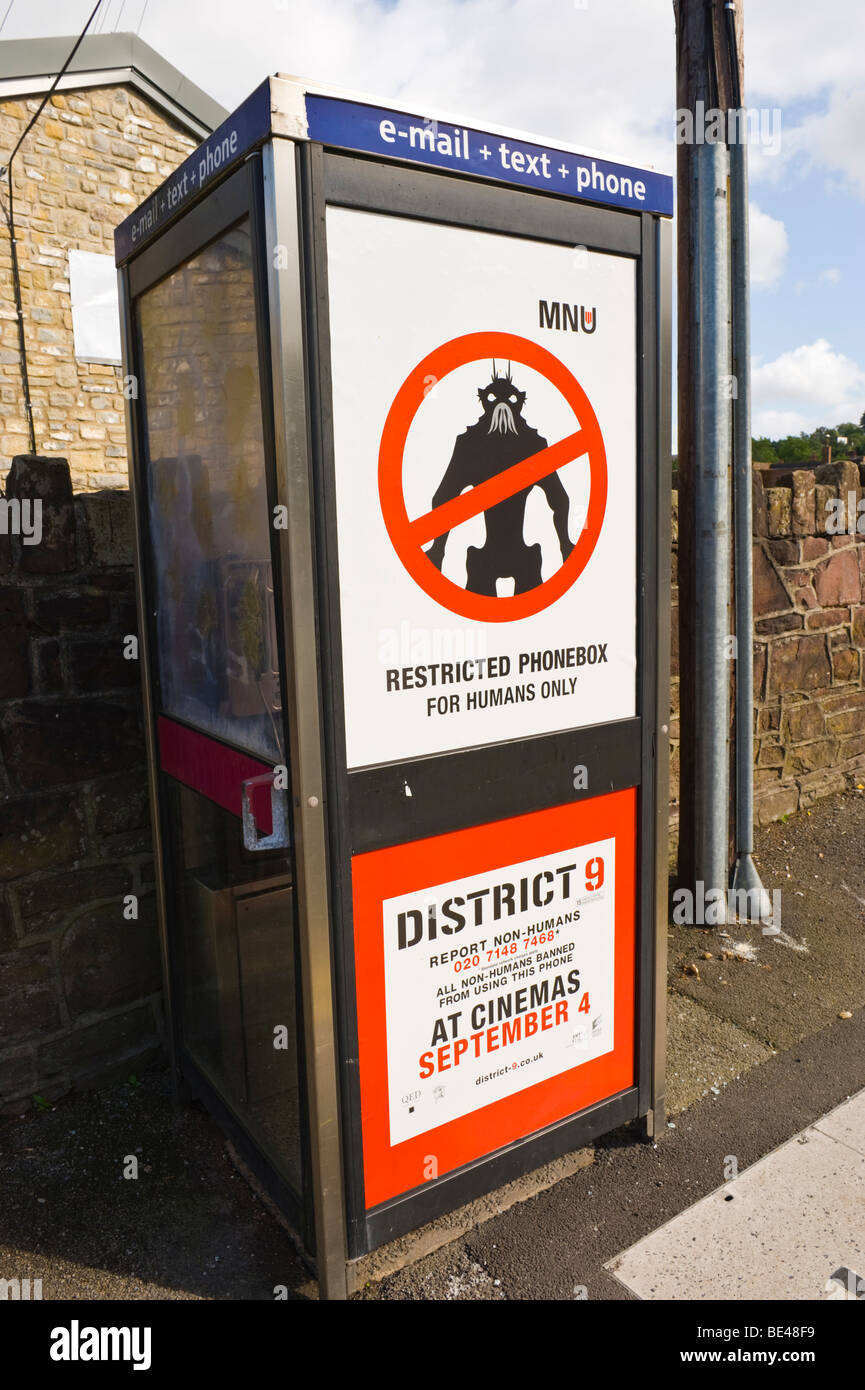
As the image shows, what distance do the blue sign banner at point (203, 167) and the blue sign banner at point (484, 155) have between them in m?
0.10

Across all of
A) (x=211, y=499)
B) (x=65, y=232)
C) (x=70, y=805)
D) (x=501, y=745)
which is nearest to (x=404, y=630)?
(x=501, y=745)

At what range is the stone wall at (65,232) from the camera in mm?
9578

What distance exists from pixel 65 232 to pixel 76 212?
263mm

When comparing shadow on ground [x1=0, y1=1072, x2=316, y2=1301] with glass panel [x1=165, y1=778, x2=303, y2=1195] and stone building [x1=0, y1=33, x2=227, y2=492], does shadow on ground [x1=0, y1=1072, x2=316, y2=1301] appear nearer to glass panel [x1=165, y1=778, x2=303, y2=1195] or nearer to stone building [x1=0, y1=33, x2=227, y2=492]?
glass panel [x1=165, y1=778, x2=303, y2=1195]

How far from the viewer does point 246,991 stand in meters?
2.70

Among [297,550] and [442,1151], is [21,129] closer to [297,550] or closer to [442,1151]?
[297,550]

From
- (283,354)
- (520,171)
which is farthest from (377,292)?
(520,171)

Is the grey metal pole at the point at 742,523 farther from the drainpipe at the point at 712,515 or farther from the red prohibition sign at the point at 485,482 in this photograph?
the red prohibition sign at the point at 485,482

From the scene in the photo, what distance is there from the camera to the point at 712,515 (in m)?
4.26

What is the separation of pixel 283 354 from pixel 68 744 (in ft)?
5.40

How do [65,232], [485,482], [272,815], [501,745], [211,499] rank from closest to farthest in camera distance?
1. [272,815]
2. [485,482]
3. [501,745]
4. [211,499]
5. [65,232]

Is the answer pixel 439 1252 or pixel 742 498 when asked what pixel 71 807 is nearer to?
pixel 439 1252

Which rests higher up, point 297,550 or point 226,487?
point 226,487

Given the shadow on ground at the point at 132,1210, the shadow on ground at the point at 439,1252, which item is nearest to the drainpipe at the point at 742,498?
the shadow on ground at the point at 439,1252
